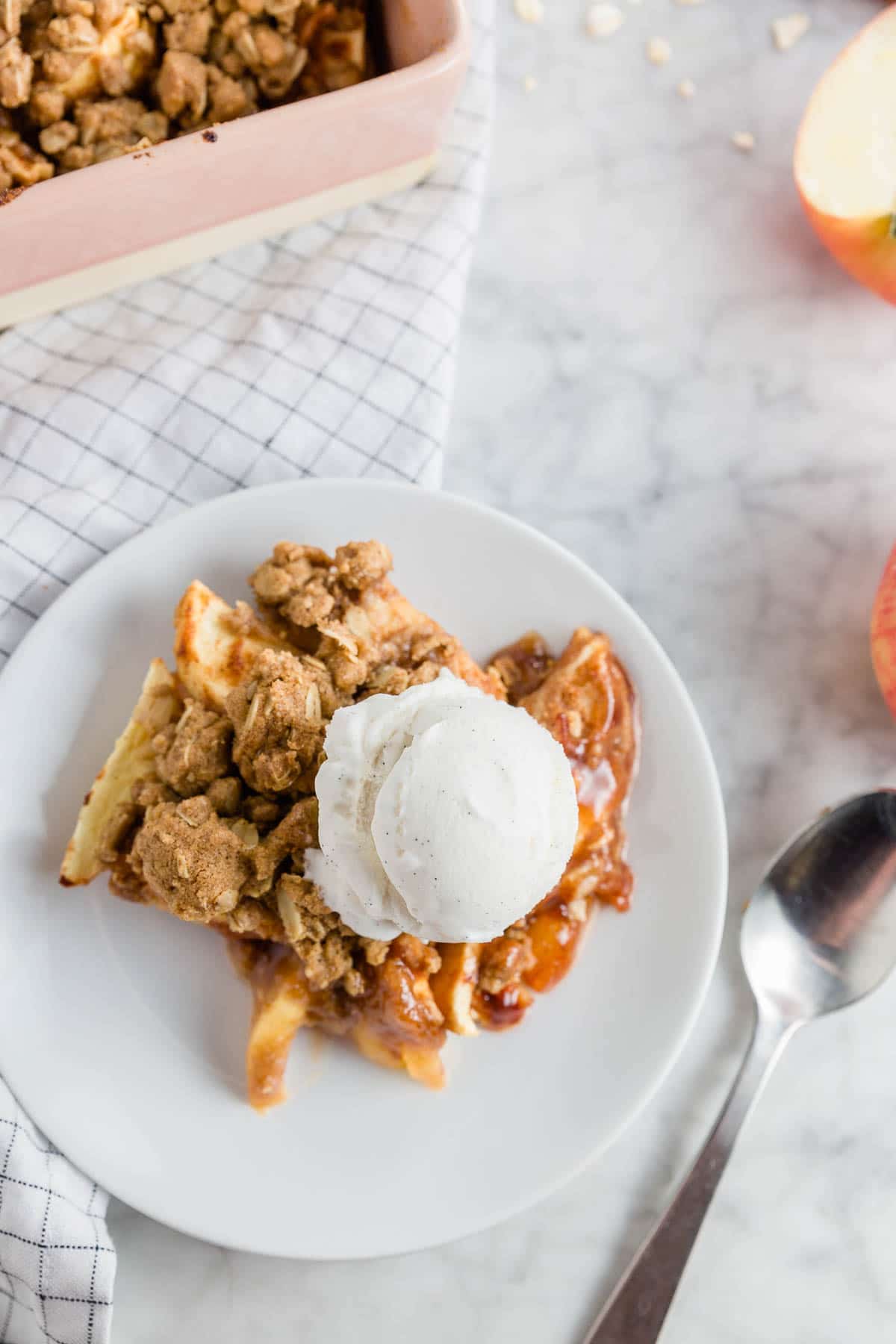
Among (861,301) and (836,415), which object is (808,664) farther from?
(861,301)

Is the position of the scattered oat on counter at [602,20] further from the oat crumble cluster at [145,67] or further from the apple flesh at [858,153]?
the oat crumble cluster at [145,67]

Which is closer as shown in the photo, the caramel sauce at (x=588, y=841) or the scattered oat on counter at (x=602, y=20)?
the caramel sauce at (x=588, y=841)

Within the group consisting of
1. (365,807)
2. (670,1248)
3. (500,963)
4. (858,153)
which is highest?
(858,153)

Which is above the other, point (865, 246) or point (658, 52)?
point (658, 52)

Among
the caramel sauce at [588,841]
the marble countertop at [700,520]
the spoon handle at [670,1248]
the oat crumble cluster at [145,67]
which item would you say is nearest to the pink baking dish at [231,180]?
the oat crumble cluster at [145,67]

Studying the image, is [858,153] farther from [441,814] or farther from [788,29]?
[441,814]

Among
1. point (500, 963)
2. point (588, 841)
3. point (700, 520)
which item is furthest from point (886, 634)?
point (500, 963)

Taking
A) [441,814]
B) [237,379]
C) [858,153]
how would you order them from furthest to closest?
[858,153]
[237,379]
[441,814]
